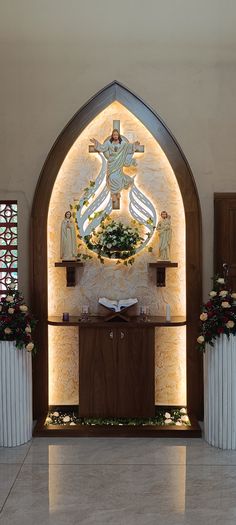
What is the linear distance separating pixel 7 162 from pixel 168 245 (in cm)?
194

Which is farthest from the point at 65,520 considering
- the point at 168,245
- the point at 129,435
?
the point at 168,245

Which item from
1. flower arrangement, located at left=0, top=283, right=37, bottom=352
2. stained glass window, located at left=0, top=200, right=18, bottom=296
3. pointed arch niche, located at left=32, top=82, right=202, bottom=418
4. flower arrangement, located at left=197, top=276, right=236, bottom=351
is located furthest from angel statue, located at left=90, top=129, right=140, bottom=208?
flower arrangement, located at left=0, top=283, right=37, bottom=352

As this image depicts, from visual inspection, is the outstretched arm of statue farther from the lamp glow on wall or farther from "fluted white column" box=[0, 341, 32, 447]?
"fluted white column" box=[0, 341, 32, 447]

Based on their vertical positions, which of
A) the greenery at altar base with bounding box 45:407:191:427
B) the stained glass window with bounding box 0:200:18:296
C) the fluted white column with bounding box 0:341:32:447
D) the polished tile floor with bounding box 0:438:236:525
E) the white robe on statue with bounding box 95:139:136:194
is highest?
the white robe on statue with bounding box 95:139:136:194

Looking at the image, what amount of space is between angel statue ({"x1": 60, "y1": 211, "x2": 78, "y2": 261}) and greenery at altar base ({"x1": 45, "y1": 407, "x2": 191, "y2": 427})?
1.70 m

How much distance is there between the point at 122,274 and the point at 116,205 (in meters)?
0.76

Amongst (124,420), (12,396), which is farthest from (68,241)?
(124,420)

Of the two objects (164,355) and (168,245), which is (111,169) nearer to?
(168,245)

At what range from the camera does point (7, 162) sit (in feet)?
21.0

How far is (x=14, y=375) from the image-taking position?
575 centimetres

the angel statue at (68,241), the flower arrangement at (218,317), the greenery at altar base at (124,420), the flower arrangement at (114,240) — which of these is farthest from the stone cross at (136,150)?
the greenery at altar base at (124,420)

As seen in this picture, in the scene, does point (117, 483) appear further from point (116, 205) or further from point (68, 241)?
point (116, 205)

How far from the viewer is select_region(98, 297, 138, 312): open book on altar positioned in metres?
6.27

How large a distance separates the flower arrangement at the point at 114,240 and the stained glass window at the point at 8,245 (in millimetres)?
820
